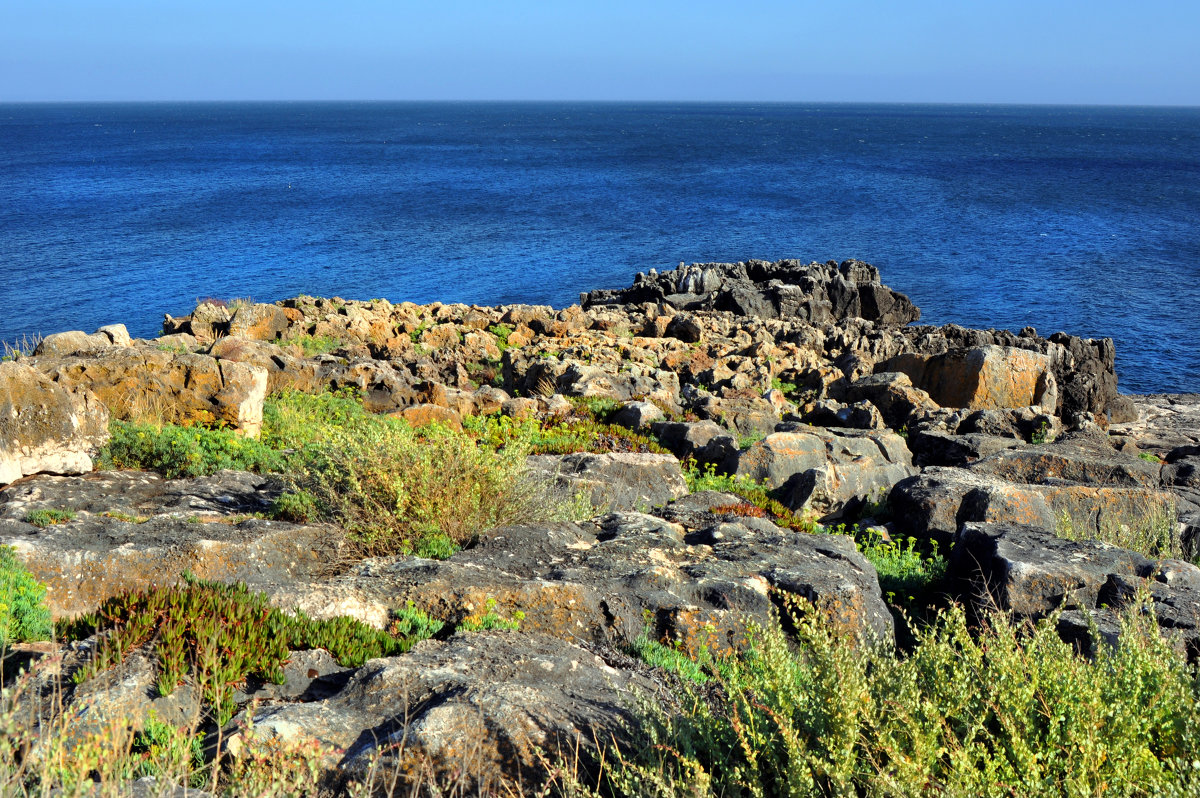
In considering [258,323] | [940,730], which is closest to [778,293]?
[258,323]

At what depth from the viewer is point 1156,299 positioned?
40812mm

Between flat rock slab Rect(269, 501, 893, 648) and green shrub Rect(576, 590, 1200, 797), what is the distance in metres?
1.58

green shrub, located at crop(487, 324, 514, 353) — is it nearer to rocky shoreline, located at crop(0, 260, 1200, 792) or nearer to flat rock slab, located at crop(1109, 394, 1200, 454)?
rocky shoreline, located at crop(0, 260, 1200, 792)

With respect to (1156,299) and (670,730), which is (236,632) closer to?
(670,730)

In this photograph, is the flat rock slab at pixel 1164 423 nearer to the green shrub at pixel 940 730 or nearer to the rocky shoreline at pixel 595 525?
the rocky shoreline at pixel 595 525

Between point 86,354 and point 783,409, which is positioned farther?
point 783,409

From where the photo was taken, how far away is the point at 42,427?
965 centimetres

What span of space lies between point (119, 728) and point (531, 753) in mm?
1872

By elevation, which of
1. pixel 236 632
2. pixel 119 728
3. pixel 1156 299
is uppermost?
pixel 119 728

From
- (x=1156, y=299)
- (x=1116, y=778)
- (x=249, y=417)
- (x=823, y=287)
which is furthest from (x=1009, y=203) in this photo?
(x=1116, y=778)

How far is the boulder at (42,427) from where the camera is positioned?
9.41m

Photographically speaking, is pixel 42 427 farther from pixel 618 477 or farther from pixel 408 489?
pixel 618 477

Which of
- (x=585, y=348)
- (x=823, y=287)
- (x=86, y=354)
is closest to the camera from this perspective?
(x=86, y=354)

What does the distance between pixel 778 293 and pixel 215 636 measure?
3103cm
